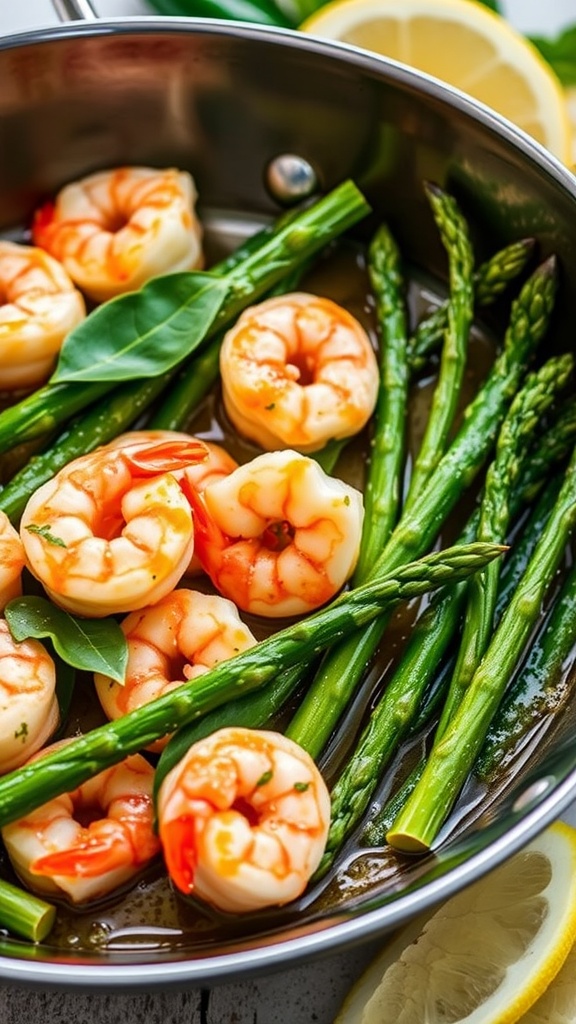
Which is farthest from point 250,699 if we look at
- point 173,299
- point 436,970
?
point 173,299

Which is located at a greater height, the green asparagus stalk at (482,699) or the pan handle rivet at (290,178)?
the pan handle rivet at (290,178)

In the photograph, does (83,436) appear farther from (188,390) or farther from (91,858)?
(91,858)

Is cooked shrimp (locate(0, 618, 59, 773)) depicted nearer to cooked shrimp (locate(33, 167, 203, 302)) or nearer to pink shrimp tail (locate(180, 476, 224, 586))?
pink shrimp tail (locate(180, 476, 224, 586))

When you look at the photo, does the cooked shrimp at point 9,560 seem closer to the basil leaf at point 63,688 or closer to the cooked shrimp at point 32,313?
the basil leaf at point 63,688

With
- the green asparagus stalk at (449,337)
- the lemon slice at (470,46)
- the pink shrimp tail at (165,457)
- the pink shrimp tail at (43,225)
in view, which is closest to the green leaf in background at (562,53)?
the lemon slice at (470,46)

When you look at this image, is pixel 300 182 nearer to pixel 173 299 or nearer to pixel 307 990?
pixel 173 299

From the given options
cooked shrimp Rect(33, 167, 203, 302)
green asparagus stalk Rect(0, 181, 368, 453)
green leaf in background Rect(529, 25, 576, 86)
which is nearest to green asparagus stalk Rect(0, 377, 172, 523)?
green asparagus stalk Rect(0, 181, 368, 453)

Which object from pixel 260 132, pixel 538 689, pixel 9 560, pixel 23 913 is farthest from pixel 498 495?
pixel 23 913
